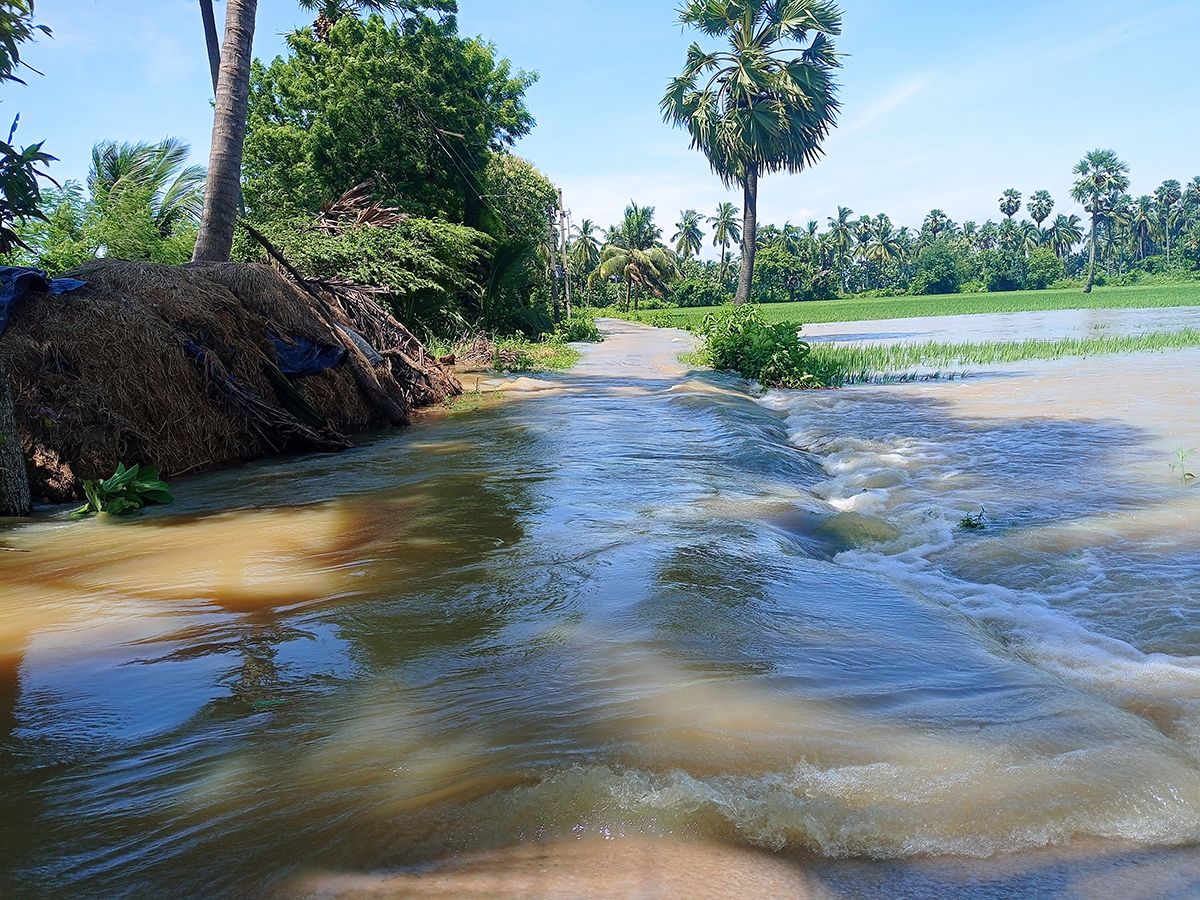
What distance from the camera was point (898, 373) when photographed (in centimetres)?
1573

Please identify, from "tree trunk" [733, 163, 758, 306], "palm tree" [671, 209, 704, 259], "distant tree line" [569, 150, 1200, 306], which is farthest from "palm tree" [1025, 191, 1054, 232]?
"tree trunk" [733, 163, 758, 306]

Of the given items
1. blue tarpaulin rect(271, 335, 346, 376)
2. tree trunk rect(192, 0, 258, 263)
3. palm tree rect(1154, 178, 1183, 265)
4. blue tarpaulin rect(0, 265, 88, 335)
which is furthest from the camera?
palm tree rect(1154, 178, 1183, 265)

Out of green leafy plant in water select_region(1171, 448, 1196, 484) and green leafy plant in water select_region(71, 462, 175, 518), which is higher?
green leafy plant in water select_region(71, 462, 175, 518)

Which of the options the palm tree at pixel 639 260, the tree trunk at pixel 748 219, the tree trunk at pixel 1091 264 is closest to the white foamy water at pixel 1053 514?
the tree trunk at pixel 748 219

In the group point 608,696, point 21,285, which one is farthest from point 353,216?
point 608,696

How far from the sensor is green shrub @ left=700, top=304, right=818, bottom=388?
14820mm

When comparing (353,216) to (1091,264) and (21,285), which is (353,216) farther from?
(1091,264)

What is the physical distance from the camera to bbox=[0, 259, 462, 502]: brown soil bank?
6.11m

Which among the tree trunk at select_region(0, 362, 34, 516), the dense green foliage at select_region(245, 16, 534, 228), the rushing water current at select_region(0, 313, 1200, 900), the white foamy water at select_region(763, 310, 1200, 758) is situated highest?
the dense green foliage at select_region(245, 16, 534, 228)

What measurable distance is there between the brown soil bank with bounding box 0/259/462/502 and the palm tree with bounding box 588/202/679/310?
52.0 m

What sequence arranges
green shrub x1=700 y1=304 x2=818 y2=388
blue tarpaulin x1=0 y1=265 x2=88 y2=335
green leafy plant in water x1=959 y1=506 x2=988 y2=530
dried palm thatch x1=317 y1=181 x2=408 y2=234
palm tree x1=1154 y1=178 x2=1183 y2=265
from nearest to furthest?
green leafy plant in water x1=959 y1=506 x2=988 y2=530 < blue tarpaulin x1=0 y1=265 x2=88 y2=335 < dried palm thatch x1=317 y1=181 x2=408 y2=234 < green shrub x1=700 y1=304 x2=818 y2=388 < palm tree x1=1154 y1=178 x2=1183 y2=265

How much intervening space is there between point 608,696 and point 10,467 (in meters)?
4.93

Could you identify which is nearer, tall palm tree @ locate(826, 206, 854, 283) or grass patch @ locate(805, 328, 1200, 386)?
grass patch @ locate(805, 328, 1200, 386)

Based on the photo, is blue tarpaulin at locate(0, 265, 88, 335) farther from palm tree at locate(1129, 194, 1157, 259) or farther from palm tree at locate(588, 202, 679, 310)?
palm tree at locate(1129, 194, 1157, 259)
